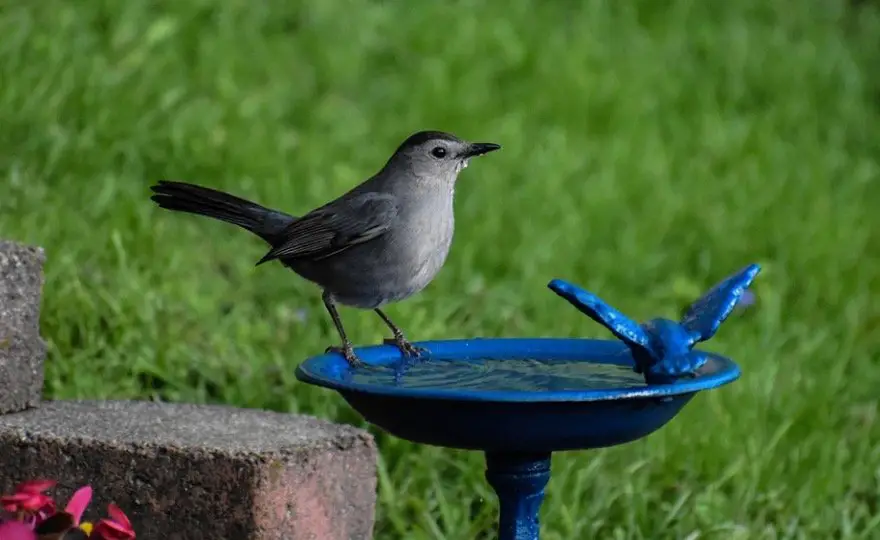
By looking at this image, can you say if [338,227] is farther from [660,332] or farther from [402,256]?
[660,332]

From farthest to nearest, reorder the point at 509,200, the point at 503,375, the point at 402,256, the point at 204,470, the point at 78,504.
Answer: the point at 509,200 → the point at 402,256 → the point at 204,470 → the point at 503,375 → the point at 78,504

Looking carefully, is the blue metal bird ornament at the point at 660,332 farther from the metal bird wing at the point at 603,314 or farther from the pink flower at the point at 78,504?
the pink flower at the point at 78,504

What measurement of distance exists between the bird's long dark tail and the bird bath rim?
74 centimetres

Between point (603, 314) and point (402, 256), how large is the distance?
898mm

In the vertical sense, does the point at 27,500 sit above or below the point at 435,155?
below

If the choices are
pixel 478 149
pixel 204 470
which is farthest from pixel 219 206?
pixel 204 470

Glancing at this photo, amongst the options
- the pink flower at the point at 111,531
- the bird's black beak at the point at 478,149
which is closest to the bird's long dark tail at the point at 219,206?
the bird's black beak at the point at 478,149

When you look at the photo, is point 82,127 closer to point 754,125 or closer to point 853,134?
point 754,125

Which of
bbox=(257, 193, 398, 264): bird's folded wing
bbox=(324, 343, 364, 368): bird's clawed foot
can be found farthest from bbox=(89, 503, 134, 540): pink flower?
bbox=(257, 193, 398, 264): bird's folded wing

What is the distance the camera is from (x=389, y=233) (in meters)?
3.69

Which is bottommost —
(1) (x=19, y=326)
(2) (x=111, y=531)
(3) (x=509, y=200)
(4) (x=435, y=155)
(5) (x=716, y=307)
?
(2) (x=111, y=531)

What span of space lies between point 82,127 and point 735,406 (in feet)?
10.4

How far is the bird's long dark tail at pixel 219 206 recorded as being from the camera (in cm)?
410

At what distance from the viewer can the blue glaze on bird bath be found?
2.71 meters
